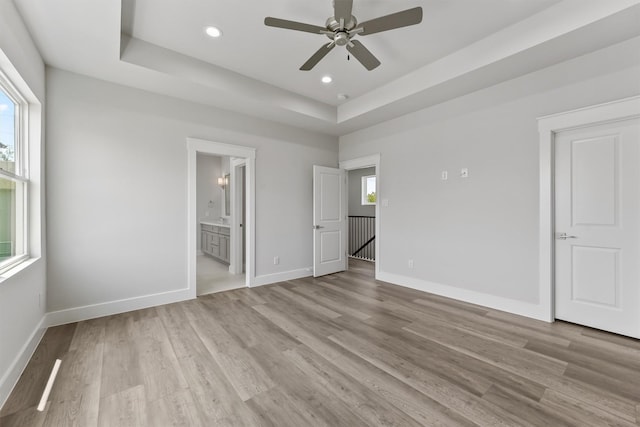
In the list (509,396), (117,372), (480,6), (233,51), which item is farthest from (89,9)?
(509,396)

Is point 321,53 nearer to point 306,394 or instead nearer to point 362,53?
point 362,53

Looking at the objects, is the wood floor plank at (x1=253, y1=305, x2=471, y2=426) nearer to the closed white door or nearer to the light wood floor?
the light wood floor

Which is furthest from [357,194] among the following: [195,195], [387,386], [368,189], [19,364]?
[19,364]

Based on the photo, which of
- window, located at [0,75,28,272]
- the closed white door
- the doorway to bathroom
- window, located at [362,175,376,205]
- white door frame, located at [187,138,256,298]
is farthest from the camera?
window, located at [362,175,376,205]

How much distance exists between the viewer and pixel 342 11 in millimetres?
2043

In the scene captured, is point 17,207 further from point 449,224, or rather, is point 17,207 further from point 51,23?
point 449,224

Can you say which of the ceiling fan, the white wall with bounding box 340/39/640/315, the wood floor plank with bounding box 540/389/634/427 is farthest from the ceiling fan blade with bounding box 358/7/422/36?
the wood floor plank with bounding box 540/389/634/427

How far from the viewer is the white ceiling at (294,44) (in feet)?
7.66

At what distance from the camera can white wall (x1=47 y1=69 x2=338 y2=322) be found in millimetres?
2953

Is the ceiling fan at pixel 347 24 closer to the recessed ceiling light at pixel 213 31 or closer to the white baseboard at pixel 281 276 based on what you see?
the recessed ceiling light at pixel 213 31

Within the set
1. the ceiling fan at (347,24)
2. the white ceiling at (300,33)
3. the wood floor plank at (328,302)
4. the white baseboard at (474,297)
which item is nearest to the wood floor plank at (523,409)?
the wood floor plank at (328,302)

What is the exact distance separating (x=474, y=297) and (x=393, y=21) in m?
3.30

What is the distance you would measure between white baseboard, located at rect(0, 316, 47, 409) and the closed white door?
15.8ft

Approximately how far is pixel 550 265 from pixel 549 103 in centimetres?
176
